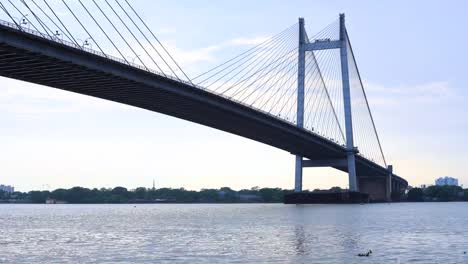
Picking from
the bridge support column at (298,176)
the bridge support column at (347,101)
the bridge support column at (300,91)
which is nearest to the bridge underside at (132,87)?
the bridge support column at (300,91)

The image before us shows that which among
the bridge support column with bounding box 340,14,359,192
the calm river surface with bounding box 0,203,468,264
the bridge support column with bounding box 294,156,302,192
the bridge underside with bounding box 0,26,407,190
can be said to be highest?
the bridge support column with bounding box 340,14,359,192

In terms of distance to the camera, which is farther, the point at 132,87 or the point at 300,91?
the point at 300,91

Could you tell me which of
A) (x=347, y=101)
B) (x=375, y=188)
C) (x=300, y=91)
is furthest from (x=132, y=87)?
(x=375, y=188)

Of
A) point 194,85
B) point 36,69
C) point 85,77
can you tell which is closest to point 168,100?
point 194,85

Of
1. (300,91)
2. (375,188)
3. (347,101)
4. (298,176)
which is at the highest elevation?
(300,91)

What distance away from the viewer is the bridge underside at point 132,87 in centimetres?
4781

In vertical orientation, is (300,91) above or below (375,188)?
above

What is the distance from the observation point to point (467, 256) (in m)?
31.8

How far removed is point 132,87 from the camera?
60.2m

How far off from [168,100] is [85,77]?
13035 mm

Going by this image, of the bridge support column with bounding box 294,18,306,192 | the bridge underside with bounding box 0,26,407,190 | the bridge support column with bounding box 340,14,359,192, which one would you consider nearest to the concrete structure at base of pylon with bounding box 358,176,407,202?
the bridge support column with bounding box 294,18,306,192

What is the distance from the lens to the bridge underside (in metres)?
47.8

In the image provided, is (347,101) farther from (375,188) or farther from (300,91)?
(375,188)

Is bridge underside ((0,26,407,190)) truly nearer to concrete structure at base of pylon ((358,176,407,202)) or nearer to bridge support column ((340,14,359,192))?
bridge support column ((340,14,359,192))
